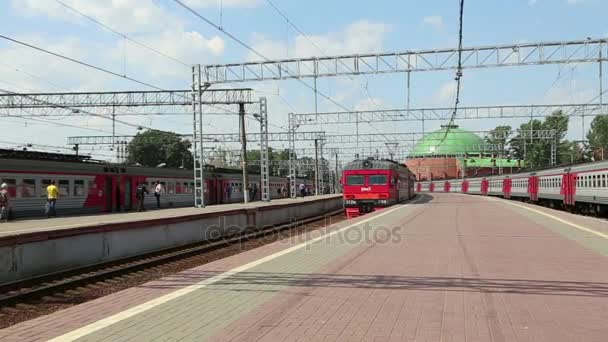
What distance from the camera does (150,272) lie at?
12.6 metres

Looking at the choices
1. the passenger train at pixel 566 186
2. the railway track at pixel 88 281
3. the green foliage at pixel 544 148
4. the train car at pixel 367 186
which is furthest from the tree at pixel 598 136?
the railway track at pixel 88 281

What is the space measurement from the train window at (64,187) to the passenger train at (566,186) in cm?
2432

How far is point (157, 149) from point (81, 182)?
59.2m

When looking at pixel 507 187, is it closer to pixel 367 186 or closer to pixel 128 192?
pixel 367 186

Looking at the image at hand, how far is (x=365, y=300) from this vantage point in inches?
300

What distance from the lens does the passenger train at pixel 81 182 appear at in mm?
25406

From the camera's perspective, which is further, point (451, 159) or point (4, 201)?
point (451, 159)

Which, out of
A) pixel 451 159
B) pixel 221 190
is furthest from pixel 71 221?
pixel 451 159

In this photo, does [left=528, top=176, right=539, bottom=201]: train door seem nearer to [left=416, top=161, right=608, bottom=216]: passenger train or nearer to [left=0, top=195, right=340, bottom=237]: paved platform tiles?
[left=416, top=161, right=608, bottom=216]: passenger train

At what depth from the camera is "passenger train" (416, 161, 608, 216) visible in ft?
86.6

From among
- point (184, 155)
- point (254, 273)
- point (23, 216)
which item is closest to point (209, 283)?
point (254, 273)

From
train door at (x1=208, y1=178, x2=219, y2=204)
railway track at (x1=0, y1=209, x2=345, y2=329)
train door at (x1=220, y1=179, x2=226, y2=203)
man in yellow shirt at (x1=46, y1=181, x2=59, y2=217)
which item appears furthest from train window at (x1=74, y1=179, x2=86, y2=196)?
train door at (x1=220, y1=179, x2=226, y2=203)

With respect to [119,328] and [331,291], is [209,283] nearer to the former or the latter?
[331,291]

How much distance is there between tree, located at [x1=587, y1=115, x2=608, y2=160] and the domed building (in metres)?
13.3
